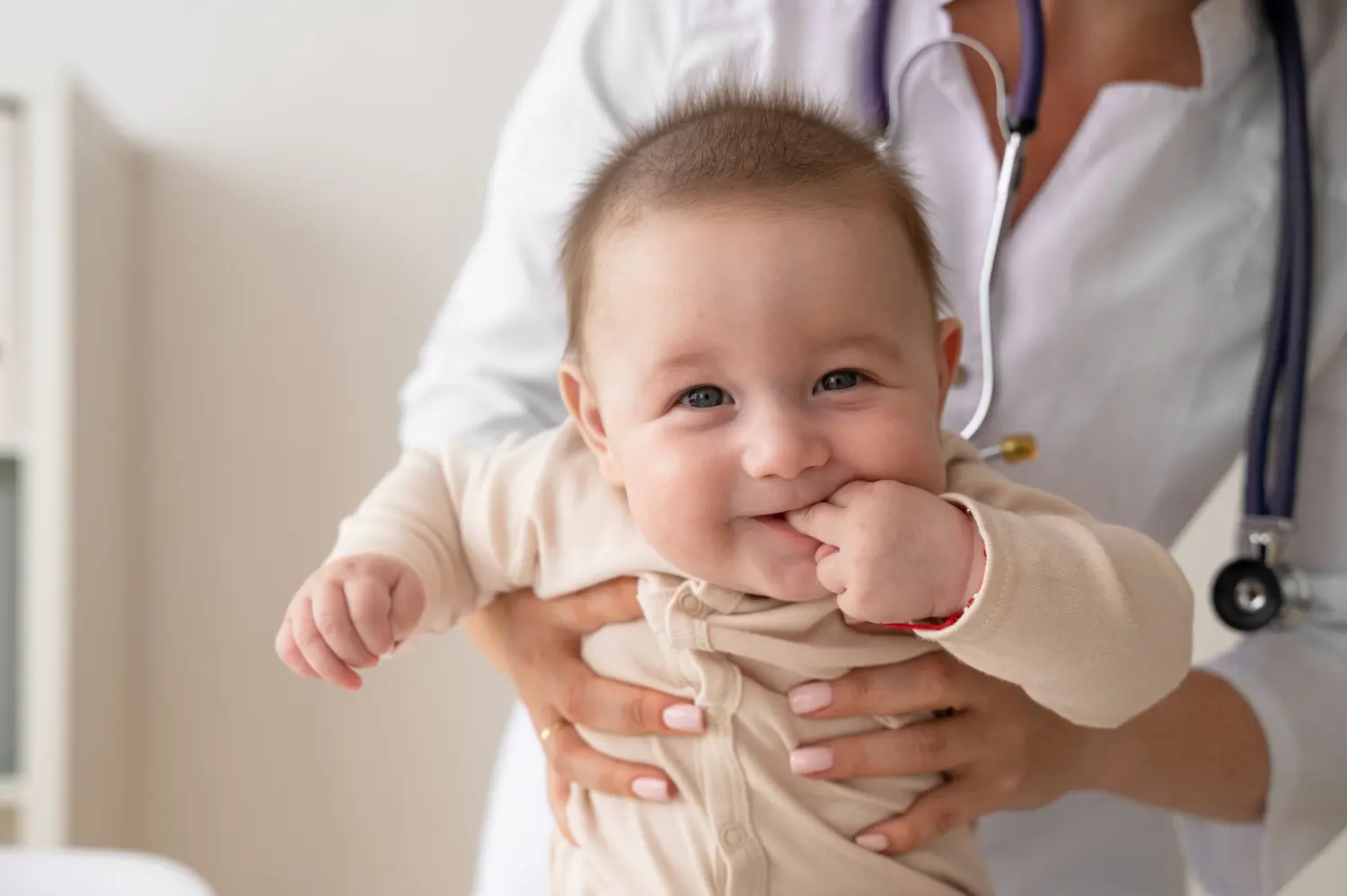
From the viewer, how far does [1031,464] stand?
950 mm

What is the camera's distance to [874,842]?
2.37 ft

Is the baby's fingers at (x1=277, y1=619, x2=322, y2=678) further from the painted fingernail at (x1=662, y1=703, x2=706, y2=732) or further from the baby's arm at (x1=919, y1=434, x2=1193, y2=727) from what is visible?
the baby's arm at (x1=919, y1=434, x2=1193, y2=727)

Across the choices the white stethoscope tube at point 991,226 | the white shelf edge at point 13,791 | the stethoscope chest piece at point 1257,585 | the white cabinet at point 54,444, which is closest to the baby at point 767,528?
the white stethoscope tube at point 991,226

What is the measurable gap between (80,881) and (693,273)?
2.37 ft

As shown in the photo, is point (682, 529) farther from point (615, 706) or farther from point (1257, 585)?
point (1257, 585)

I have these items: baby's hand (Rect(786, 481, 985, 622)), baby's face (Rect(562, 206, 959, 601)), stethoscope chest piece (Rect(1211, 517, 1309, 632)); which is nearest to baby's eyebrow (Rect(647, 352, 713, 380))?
baby's face (Rect(562, 206, 959, 601))

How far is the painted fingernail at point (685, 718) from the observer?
0.72 meters

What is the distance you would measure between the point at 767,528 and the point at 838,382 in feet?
0.31

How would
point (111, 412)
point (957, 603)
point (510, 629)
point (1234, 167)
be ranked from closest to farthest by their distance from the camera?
point (957, 603), point (510, 629), point (1234, 167), point (111, 412)

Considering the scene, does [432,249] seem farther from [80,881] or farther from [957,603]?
[957,603]

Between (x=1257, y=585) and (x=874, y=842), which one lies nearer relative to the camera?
(x=874, y=842)

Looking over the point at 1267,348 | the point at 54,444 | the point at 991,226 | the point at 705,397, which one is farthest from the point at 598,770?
the point at 54,444

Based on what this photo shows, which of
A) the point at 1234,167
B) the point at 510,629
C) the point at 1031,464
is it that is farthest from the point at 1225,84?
the point at 510,629

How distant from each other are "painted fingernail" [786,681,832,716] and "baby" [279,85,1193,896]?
1cm
